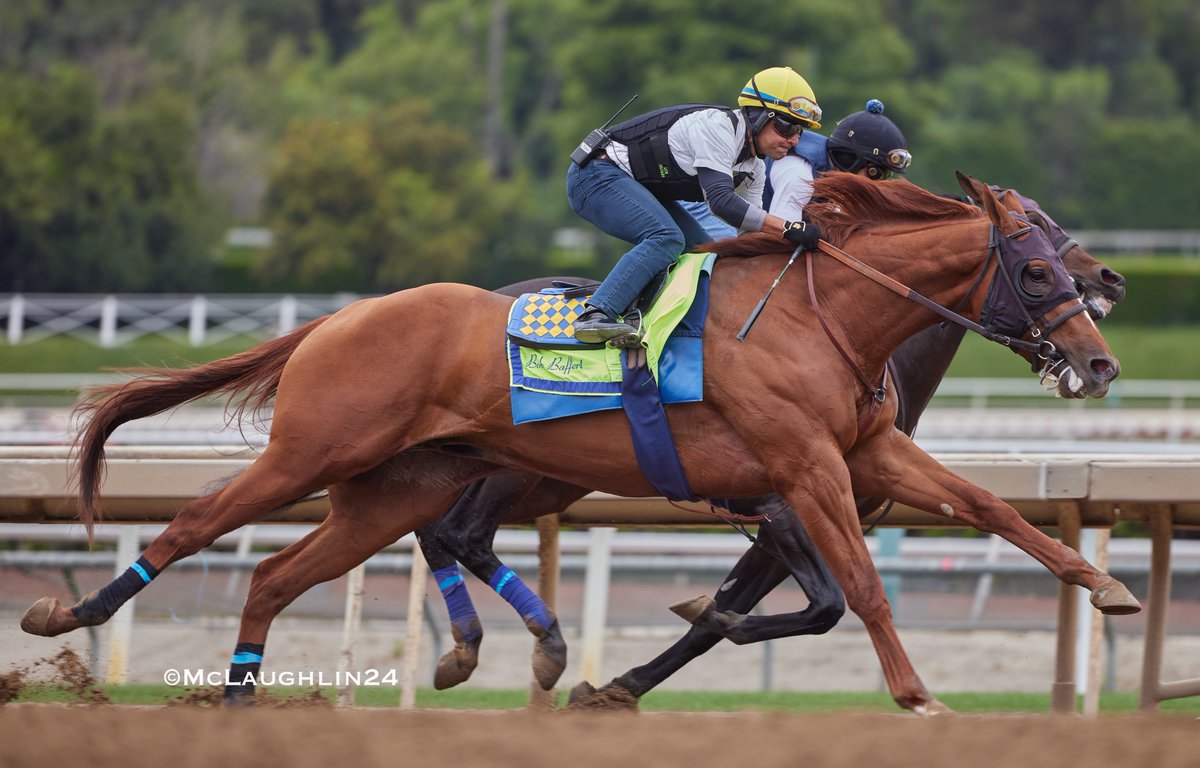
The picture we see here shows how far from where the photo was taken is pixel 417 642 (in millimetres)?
5855

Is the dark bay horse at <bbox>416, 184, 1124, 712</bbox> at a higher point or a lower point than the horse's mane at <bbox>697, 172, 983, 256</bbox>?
lower

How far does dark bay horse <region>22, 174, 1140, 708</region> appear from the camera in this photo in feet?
15.5

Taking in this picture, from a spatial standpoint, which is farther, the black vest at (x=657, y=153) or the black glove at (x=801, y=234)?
the black vest at (x=657, y=153)

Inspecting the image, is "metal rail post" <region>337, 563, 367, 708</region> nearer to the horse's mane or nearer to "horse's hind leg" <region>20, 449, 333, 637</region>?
"horse's hind leg" <region>20, 449, 333, 637</region>

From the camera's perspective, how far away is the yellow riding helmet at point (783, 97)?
5.03 meters

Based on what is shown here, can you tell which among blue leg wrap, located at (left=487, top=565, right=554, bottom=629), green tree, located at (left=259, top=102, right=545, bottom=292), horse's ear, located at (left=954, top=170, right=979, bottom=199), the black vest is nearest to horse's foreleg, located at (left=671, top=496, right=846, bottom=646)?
blue leg wrap, located at (left=487, top=565, right=554, bottom=629)

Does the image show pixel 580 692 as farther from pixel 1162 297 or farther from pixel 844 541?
pixel 1162 297

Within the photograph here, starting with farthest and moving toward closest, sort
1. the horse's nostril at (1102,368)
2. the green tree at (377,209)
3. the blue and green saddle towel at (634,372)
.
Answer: the green tree at (377,209), the blue and green saddle towel at (634,372), the horse's nostril at (1102,368)

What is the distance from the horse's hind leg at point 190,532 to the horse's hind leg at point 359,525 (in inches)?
9.7

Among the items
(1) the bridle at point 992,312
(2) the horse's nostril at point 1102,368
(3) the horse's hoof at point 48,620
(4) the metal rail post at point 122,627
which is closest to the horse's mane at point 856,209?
(1) the bridle at point 992,312

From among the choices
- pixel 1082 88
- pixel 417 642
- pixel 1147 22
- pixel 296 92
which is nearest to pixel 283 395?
pixel 417 642

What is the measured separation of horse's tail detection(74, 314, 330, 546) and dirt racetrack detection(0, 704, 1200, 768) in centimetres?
124

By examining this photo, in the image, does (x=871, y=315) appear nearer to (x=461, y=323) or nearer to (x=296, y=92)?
(x=461, y=323)

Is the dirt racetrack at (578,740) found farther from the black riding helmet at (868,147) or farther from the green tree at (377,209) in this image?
the green tree at (377,209)
